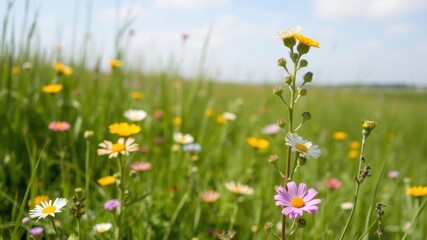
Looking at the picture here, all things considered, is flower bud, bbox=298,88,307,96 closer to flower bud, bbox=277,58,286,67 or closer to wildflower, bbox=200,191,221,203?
flower bud, bbox=277,58,286,67

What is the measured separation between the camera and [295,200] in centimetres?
74

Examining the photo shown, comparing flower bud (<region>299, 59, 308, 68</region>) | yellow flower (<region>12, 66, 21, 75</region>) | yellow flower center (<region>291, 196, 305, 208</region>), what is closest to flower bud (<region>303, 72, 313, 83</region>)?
flower bud (<region>299, 59, 308, 68</region>)

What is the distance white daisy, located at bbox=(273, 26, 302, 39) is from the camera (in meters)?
0.80

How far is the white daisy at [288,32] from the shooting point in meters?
0.80

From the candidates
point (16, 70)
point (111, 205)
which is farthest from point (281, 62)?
point (16, 70)

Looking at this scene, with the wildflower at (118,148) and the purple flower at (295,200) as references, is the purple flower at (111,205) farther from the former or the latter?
the purple flower at (295,200)

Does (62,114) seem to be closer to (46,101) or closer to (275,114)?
(46,101)

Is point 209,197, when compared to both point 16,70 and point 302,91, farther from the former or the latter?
point 16,70

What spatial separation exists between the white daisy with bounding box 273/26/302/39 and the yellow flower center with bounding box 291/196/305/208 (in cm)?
31

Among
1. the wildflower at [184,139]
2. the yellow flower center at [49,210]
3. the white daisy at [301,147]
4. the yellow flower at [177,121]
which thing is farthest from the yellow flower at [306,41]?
the yellow flower at [177,121]

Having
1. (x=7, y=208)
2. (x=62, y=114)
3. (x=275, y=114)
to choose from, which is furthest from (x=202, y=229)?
(x=275, y=114)

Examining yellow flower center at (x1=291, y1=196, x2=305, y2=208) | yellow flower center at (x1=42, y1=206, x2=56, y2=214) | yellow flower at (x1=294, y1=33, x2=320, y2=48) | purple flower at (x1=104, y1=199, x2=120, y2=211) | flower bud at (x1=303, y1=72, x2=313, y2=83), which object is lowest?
purple flower at (x1=104, y1=199, x2=120, y2=211)

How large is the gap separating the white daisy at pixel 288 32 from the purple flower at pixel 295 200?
Result: 29 cm

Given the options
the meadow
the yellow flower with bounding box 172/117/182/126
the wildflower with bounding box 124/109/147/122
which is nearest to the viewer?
the meadow
